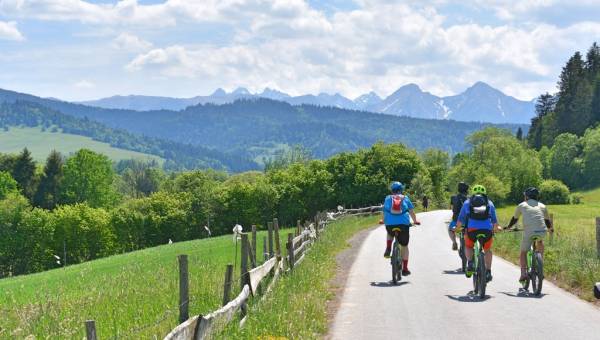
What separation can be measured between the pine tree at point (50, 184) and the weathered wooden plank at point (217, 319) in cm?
9421

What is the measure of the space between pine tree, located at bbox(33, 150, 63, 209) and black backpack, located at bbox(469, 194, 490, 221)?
92.9m

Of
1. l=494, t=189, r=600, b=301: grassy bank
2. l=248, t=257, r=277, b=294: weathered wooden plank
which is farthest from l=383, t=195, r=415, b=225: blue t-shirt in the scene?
l=494, t=189, r=600, b=301: grassy bank

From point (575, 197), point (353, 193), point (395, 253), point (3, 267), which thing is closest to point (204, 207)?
point (353, 193)

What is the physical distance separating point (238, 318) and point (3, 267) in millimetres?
72685

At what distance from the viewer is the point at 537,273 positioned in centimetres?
1321

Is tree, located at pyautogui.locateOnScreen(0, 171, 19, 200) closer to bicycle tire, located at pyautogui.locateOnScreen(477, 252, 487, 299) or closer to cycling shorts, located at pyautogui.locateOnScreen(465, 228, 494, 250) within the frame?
cycling shorts, located at pyautogui.locateOnScreen(465, 228, 494, 250)

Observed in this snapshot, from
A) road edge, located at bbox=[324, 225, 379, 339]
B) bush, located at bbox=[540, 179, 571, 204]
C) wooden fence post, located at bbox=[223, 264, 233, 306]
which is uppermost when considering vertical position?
wooden fence post, located at bbox=[223, 264, 233, 306]

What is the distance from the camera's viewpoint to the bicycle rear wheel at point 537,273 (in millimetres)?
13111

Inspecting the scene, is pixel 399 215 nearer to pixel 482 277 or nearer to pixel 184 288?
pixel 482 277

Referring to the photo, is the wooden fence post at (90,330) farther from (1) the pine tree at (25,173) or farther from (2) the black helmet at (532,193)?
(1) the pine tree at (25,173)

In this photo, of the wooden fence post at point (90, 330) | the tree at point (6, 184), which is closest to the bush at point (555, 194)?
the tree at point (6, 184)

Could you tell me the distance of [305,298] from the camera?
1262 cm

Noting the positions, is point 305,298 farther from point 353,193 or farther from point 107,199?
point 107,199

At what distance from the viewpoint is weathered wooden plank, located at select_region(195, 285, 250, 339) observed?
779 cm
